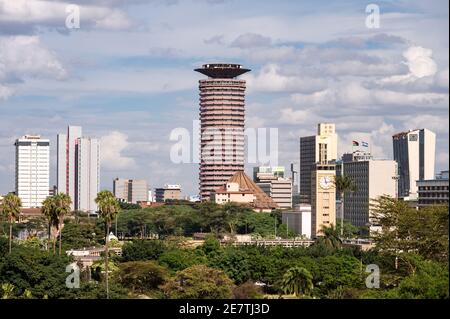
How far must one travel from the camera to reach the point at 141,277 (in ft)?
262

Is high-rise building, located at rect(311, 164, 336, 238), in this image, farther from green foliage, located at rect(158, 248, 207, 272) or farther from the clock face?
green foliage, located at rect(158, 248, 207, 272)

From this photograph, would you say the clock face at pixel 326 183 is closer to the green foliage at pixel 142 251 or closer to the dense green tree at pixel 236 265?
the green foliage at pixel 142 251

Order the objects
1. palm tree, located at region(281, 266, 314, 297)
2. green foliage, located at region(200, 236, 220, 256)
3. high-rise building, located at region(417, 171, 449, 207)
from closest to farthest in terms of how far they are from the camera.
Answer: palm tree, located at region(281, 266, 314, 297) < green foliage, located at region(200, 236, 220, 256) < high-rise building, located at region(417, 171, 449, 207)

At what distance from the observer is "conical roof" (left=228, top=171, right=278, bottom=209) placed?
189000 mm

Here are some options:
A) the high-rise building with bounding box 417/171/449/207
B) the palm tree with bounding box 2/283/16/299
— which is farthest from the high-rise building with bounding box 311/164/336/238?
the palm tree with bounding box 2/283/16/299

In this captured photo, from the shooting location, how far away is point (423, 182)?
436ft

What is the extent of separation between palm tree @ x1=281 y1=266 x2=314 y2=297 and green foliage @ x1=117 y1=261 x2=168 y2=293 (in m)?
8.63

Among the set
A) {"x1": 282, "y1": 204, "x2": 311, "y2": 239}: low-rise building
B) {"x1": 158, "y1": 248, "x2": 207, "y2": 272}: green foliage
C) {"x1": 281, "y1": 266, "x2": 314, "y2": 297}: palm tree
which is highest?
{"x1": 282, "y1": 204, "x2": 311, "y2": 239}: low-rise building

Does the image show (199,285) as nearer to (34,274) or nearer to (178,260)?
(34,274)

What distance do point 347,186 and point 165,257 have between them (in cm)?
3057

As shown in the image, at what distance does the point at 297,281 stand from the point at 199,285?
11758 mm

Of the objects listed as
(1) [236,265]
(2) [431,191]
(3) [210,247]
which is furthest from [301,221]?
(1) [236,265]
